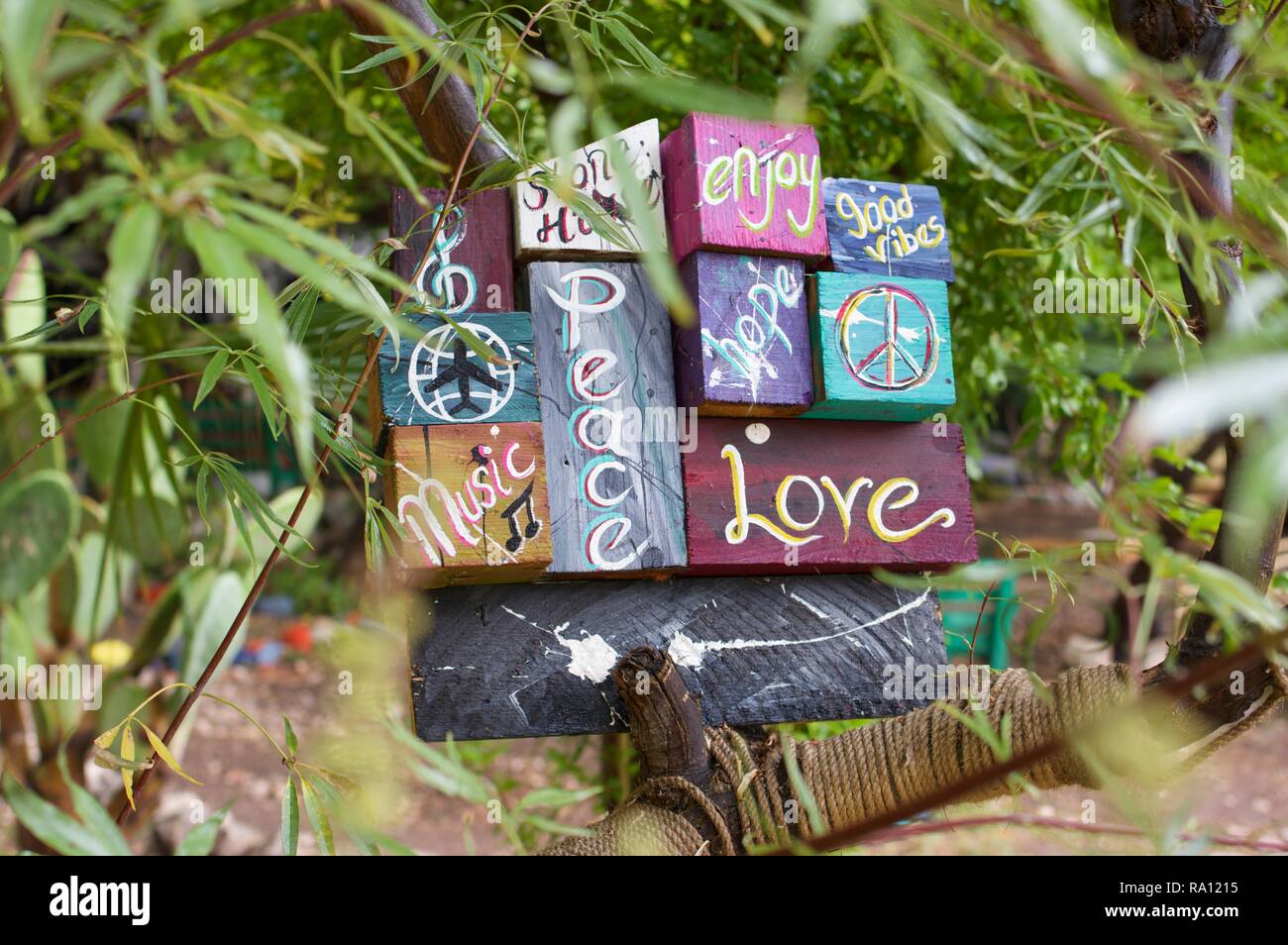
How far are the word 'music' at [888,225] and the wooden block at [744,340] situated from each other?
0.25 ft

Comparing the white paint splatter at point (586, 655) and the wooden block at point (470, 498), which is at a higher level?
the wooden block at point (470, 498)

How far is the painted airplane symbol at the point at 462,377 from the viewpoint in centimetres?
86

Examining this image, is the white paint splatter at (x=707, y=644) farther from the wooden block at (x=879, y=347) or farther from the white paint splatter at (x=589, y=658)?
the wooden block at (x=879, y=347)

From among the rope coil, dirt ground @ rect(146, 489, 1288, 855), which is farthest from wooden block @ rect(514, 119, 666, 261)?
dirt ground @ rect(146, 489, 1288, 855)

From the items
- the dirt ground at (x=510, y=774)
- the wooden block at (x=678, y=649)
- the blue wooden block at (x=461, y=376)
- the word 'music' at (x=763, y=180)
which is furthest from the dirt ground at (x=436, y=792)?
the word 'music' at (x=763, y=180)

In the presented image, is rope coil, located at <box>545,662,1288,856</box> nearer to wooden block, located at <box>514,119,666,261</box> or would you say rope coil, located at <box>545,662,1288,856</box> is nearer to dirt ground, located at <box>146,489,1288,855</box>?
wooden block, located at <box>514,119,666,261</box>

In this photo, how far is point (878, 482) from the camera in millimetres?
983

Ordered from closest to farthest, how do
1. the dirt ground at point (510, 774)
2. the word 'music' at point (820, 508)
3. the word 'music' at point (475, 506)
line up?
1. the word 'music' at point (475, 506)
2. the word 'music' at point (820, 508)
3. the dirt ground at point (510, 774)

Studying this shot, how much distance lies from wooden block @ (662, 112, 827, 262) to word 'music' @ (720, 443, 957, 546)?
0.17m

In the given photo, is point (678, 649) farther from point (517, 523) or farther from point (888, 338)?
point (888, 338)

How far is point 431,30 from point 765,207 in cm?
31
